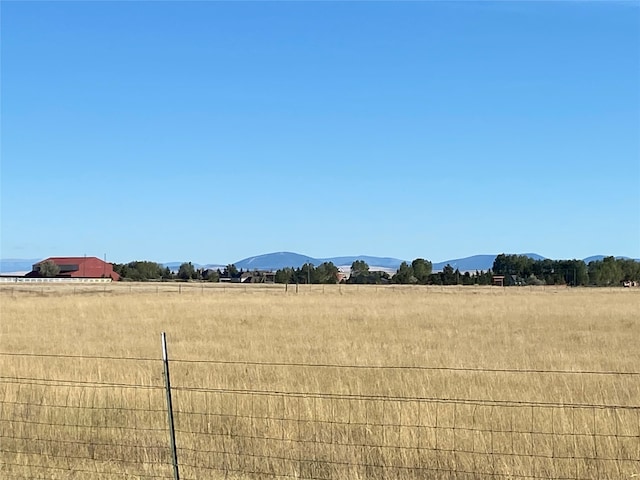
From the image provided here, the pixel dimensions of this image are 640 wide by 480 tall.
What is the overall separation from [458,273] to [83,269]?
75.0 meters

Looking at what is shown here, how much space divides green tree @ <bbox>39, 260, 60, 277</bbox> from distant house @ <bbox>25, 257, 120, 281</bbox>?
1.01 metres

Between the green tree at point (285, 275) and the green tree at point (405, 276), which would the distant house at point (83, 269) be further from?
the green tree at point (405, 276)

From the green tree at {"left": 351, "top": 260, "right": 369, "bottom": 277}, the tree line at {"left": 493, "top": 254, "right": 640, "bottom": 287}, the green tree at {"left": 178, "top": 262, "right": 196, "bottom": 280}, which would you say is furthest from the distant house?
the tree line at {"left": 493, "top": 254, "right": 640, "bottom": 287}

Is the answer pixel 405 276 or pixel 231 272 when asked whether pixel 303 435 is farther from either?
pixel 231 272

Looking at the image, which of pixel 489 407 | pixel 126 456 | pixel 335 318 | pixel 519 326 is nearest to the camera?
pixel 126 456

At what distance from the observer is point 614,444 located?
9.21m

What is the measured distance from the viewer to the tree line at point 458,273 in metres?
137

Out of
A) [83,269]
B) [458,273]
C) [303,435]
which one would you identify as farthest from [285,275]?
[303,435]

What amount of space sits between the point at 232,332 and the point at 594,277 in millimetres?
120788

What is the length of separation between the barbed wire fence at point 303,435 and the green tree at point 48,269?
150 m

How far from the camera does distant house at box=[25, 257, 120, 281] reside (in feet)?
516

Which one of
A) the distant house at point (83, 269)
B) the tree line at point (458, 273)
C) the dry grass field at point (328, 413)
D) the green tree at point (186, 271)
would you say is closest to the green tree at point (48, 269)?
the distant house at point (83, 269)

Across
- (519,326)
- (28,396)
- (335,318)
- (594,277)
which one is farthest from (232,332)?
(594,277)

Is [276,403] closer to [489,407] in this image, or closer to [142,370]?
[489,407]
